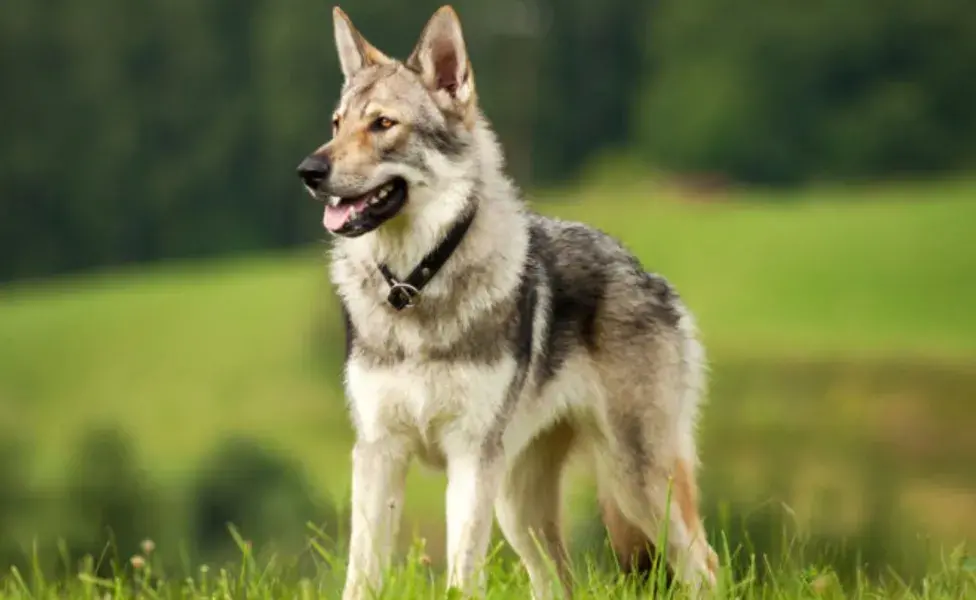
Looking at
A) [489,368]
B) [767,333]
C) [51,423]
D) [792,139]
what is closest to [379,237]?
[489,368]

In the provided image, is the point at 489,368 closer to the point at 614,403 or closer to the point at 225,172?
the point at 614,403

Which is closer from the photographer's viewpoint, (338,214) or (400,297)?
(338,214)

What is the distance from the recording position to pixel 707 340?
85.0 ft

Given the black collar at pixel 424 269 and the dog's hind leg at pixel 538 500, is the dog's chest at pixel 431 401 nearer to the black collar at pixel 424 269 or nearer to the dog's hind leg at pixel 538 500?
the black collar at pixel 424 269

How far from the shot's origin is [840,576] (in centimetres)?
588

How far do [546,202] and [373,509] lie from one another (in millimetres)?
26108

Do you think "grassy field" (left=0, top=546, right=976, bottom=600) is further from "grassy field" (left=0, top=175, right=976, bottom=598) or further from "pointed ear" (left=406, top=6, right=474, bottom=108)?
"grassy field" (left=0, top=175, right=976, bottom=598)

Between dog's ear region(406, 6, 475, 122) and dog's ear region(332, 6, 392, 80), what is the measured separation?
0.62ft

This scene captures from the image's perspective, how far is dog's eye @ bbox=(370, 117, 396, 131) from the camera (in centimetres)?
475

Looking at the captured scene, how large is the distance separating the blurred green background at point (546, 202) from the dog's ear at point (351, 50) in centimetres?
1183

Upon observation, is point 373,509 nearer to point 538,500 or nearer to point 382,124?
point 538,500

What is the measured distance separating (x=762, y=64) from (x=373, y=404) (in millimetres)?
36645

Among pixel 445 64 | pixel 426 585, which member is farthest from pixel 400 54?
pixel 426 585

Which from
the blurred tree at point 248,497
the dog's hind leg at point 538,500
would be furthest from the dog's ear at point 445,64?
the blurred tree at point 248,497
